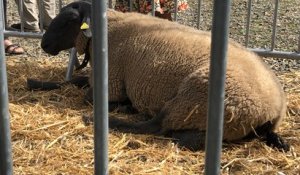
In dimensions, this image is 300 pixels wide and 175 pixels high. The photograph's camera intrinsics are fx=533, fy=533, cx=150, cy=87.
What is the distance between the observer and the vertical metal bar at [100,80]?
5.71ft

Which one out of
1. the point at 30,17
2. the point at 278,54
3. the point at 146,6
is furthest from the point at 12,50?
the point at 278,54

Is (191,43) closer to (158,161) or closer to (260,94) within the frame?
(260,94)

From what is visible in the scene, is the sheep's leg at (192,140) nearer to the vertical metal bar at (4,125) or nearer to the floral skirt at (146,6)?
the vertical metal bar at (4,125)

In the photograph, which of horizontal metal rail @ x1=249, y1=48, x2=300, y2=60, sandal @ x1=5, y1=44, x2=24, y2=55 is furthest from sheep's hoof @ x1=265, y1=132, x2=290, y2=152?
sandal @ x1=5, y1=44, x2=24, y2=55

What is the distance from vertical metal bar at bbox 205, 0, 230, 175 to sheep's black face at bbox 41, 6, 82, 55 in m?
3.59

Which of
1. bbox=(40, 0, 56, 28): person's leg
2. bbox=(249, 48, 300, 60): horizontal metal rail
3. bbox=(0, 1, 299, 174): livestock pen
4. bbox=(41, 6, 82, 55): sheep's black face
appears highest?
bbox=(40, 0, 56, 28): person's leg

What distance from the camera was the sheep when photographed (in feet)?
12.9

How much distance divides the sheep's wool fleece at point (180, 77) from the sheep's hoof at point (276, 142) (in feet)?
Answer: 0.32

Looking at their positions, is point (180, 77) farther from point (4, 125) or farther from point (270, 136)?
point (4, 125)

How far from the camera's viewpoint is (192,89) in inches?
160

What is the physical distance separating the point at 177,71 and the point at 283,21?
481cm

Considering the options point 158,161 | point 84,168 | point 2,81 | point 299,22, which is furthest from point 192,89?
point 299,22

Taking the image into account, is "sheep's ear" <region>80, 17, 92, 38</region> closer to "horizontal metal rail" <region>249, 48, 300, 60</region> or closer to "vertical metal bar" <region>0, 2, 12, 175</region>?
"horizontal metal rail" <region>249, 48, 300, 60</region>

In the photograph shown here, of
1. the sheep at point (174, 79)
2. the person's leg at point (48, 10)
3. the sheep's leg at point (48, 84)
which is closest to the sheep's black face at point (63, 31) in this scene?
the sheep at point (174, 79)
